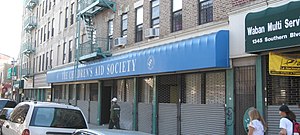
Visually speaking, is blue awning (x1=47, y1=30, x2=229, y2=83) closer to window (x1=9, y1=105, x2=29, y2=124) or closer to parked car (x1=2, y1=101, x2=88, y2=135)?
parked car (x1=2, y1=101, x2=88, y2=135)

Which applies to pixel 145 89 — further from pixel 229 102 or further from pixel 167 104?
pixel 229 102

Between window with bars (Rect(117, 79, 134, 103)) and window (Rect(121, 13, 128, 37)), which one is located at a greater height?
window (Rect(121, 13, 128, 37))

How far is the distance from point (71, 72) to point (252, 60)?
14.8 m

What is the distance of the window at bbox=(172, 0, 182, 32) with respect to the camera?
44.7 ft

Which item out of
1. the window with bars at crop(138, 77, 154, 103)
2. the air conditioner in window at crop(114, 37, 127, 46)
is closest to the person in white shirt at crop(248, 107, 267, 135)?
the window with bars at crop(138, 77, 154, 103)

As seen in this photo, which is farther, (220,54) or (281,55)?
(220,54)

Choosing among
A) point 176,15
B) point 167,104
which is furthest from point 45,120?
point 176,15

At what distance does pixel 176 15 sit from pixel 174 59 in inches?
101

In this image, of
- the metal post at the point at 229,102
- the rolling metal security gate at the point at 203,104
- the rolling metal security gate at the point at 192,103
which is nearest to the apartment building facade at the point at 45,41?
the rolling metal security gate at the point at 192,103

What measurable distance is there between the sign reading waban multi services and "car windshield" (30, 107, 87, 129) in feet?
15.9

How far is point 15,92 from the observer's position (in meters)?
50.3

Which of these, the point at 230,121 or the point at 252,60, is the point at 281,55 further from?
the point at 230,121

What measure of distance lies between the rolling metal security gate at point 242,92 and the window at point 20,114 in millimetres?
6005

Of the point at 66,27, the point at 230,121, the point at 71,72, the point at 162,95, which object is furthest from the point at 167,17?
the point at 66,27
